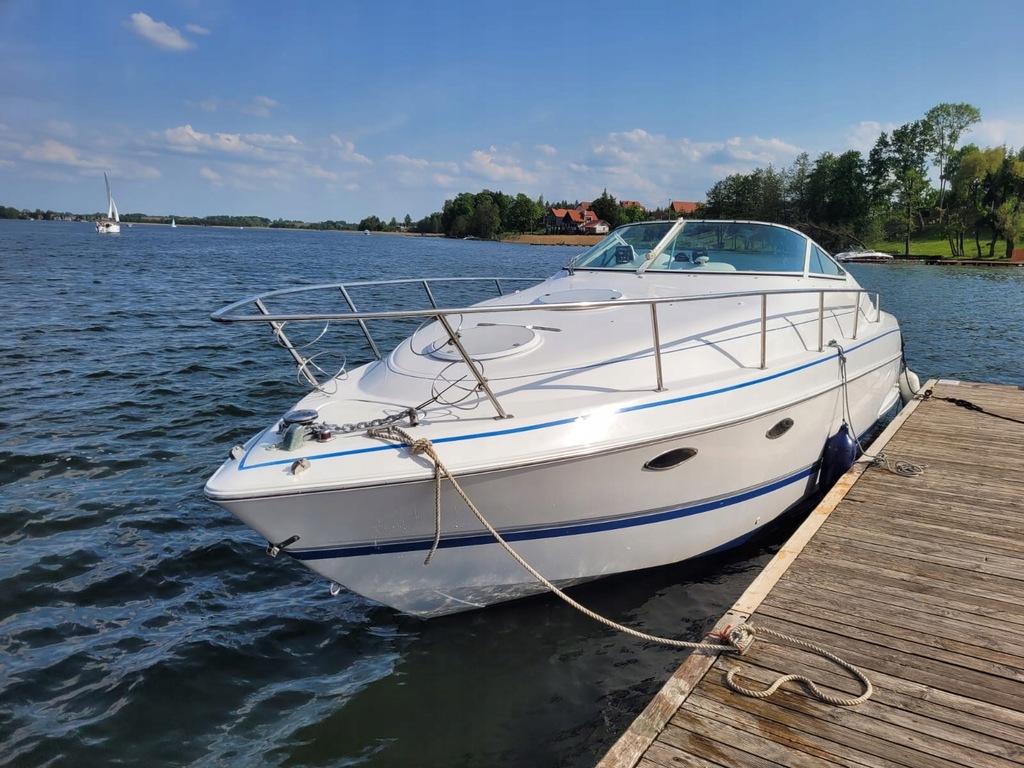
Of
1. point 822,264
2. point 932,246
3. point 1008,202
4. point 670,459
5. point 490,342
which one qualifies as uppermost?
point 1008,202

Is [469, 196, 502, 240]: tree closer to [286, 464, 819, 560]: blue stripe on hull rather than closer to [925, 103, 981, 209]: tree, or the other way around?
[925, 103, 981, 209]: tree

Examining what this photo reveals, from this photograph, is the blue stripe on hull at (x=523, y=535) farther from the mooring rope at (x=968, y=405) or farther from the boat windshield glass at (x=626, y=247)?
the mooring rope at (x=968, y=405)

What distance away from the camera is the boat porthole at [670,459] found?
392 cm

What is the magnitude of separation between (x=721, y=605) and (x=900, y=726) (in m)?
1.99

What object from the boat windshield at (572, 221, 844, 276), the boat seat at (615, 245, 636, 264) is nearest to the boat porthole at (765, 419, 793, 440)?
the boat windshield at (572, 221, 844, 276)

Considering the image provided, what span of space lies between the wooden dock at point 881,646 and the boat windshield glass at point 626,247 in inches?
106

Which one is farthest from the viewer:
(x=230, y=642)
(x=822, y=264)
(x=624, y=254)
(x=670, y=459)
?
(x=822, y=264)

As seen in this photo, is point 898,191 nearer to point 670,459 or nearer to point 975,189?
point 975,189

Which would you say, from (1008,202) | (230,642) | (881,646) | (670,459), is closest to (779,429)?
(670,459)

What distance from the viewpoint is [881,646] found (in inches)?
129

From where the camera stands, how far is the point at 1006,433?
21.5 ft

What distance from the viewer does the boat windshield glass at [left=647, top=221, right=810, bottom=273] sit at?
6086 millimetres

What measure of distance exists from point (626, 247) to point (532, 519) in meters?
3.58

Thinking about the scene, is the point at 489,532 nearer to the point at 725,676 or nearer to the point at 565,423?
the point at 565,423
